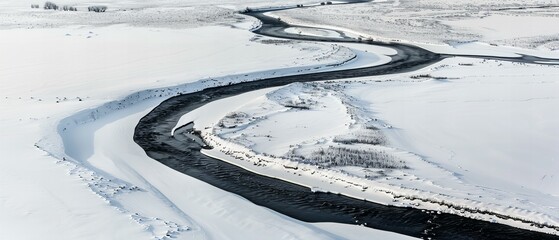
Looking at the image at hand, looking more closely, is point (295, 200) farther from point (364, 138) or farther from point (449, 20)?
point (449, 20)

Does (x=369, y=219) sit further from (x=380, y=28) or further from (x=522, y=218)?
(x=380, y=28)

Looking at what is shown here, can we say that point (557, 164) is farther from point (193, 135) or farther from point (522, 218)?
point (193, 135)

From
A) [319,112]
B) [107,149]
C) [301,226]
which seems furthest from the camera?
[319,112]

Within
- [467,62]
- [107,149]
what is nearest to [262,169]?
[107,149]

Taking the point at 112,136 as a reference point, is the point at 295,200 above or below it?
above

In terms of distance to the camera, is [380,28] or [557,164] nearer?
[557,164]

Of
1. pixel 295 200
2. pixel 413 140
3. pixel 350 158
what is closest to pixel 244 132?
pixel 350 158

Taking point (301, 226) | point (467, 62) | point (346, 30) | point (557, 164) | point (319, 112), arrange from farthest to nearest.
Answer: point (346, 30) < point (467, 62) < point (319, 112) < point (557, 164) < point (301, 226)
